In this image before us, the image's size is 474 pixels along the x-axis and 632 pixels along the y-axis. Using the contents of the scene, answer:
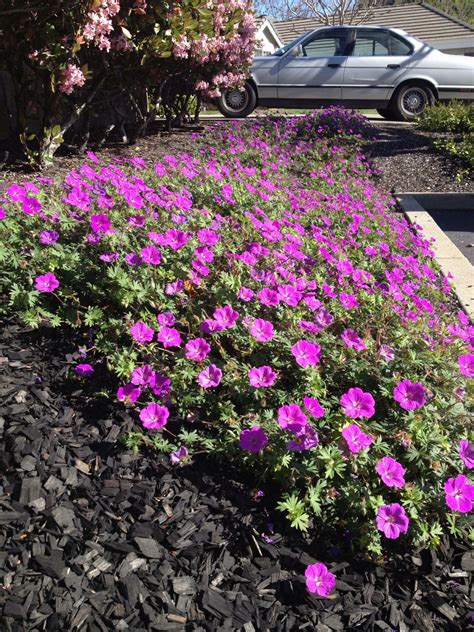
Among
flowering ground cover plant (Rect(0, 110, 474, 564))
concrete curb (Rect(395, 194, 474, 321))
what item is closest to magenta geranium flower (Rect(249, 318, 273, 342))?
flowering ground cover plant (Rect(0, 110, 474, 564))

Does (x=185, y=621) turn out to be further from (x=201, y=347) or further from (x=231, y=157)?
(x=231, y=157)

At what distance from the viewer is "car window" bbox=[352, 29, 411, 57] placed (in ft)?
38.1

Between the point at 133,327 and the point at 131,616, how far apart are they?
116 centimetres

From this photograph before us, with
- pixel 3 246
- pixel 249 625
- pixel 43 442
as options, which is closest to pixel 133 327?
pixel 43 442

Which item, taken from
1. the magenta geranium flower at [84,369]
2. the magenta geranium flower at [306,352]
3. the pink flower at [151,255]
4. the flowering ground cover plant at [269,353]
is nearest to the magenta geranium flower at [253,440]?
the flowering ground cover plant at [269,353]

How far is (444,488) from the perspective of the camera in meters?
1.92

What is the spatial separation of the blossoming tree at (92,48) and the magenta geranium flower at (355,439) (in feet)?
16.1

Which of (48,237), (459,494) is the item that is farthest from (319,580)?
(48,237)

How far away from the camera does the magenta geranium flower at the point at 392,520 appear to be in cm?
174

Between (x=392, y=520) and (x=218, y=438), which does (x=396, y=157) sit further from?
(x=392, y=520)

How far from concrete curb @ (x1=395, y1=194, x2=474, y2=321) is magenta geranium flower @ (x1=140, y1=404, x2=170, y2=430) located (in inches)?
115

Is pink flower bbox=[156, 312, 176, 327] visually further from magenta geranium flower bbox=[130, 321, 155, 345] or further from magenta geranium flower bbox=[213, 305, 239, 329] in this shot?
magenta geranium flower bbox=[213, 305, 239, 329]

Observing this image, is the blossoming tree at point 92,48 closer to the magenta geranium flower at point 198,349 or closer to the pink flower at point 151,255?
the pink flower at point 151,255

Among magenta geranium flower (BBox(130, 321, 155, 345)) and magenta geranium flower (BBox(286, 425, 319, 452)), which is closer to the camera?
magenta geranium flower (BBox(286, 425, 319, 452))
